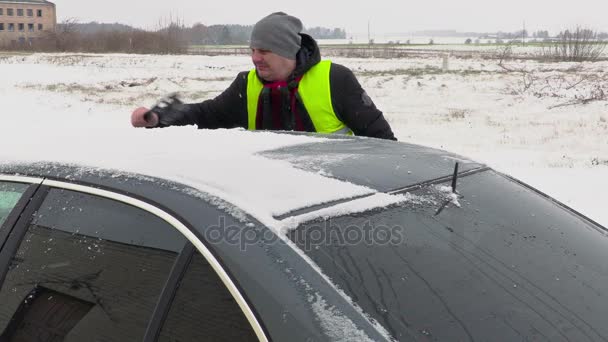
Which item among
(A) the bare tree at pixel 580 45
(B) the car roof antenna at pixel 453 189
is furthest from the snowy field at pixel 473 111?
(A) the bare tree at pixel 580 45

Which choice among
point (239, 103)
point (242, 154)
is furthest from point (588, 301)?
point (239, 103)

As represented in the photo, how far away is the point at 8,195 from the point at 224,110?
1.81m

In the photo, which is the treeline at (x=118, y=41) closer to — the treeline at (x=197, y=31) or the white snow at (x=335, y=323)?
the treeline at (x=197, y=31)

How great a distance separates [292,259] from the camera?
1.39m

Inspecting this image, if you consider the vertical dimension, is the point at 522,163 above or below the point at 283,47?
below

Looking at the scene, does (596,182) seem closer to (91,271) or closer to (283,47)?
(283,47)

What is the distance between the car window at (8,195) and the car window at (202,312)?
786 millimetres

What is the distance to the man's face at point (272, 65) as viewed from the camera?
11.0 ft

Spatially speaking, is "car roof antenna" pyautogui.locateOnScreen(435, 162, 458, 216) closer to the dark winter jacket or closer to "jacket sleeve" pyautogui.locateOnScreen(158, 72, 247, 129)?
the dark winter jacket

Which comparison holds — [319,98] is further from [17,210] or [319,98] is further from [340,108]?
[17,210]

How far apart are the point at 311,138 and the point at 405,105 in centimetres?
1554

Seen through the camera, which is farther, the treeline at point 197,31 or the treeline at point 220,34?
the treeline at point 220,34

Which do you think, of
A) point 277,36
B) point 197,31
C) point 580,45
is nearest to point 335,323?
point 277,36

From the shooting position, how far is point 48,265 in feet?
5.82
